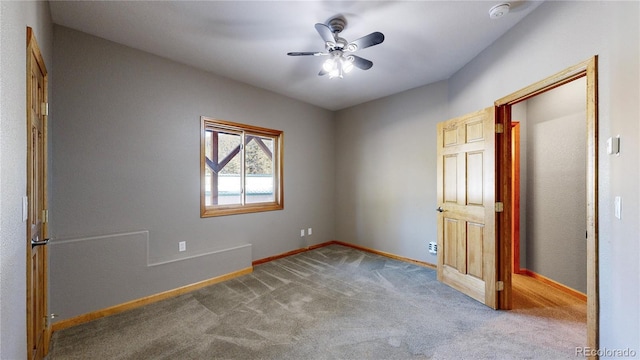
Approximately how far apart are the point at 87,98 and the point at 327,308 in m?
3.26

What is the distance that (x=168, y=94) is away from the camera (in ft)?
10.1

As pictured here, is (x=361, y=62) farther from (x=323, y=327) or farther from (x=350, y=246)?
(x=350, y=246)

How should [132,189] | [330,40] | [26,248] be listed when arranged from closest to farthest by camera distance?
[26,248] → [330,40] → [132,189]

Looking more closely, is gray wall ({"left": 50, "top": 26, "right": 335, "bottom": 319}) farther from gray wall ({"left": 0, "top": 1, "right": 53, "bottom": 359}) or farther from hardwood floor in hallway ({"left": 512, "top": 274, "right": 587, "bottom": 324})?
hardwood floor in hallway ({"left": 512, "top": 274, "right": 587, "bottom": 324})

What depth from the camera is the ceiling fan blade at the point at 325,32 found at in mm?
2056

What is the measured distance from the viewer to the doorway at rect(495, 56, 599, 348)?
1.66m

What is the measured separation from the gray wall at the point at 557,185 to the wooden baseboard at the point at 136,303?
4.07m

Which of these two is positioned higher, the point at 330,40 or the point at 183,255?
the point at 330,40

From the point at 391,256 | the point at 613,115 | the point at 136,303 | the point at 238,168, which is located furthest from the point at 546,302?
the point at 136,303

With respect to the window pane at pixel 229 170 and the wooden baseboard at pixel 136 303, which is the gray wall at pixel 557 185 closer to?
the wooden baseboard at pixel 136 303

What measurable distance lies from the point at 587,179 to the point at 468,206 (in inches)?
49.3

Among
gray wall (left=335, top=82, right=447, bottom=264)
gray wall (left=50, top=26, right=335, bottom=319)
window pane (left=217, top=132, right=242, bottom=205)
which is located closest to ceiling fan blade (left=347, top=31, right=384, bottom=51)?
gray wall (left=335, top=82, right=447, bottom=264)

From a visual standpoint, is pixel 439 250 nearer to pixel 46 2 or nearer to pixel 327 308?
pixel 327 308

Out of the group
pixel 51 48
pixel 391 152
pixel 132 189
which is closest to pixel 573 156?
pixel 391 152
